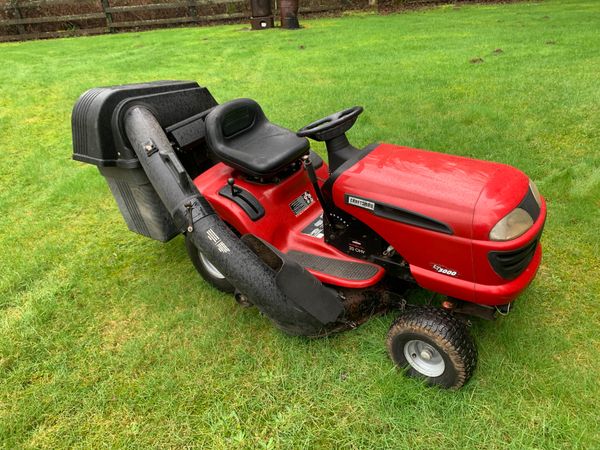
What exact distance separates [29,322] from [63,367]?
49 centimetres

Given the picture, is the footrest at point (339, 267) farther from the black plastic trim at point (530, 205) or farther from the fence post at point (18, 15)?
the fence post at point (18, 15)

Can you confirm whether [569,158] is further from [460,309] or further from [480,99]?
[460,309]

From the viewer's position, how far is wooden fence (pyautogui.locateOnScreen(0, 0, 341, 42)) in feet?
45.2

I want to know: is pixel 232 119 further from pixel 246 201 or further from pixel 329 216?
pixel 329 216

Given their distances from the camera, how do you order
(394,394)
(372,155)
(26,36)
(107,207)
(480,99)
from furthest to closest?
(26,36) → (480,99) → (107,207) → (372,155) → (394,394)

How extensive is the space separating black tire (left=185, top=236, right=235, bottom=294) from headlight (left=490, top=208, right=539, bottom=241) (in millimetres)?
1617

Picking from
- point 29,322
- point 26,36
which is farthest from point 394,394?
point 26,36

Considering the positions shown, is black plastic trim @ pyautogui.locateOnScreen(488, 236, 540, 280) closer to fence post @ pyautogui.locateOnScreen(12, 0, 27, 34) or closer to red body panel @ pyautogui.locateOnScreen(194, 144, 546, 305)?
red body panel @ pyautogui.locateOnScreen(194, 144, 546, 305)

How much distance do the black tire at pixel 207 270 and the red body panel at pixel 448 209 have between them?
3.35 ft

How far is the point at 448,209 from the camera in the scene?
6.35 ft

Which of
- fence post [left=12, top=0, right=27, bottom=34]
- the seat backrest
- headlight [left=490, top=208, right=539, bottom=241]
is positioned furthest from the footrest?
fence post [left=12, top=0, right=27, bottom=34]

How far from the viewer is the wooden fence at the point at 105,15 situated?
13.8 meters

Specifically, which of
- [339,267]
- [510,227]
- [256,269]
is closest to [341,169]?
[339,267]

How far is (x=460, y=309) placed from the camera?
218 centimetres
